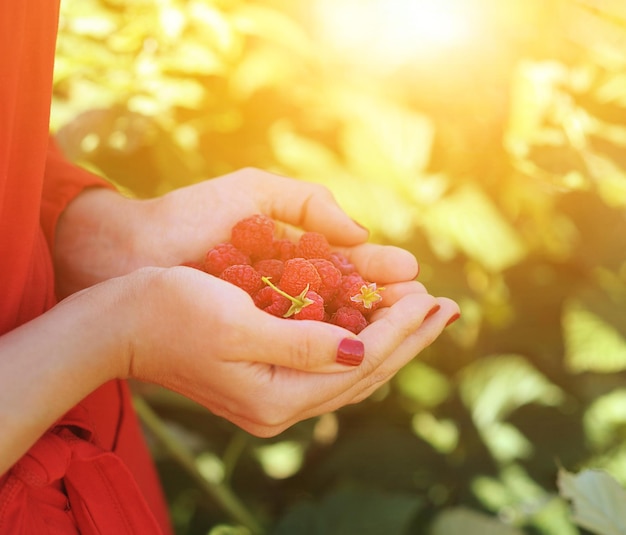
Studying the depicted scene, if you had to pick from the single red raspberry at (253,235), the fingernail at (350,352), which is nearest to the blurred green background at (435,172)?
the single red raspberry at (253,235)

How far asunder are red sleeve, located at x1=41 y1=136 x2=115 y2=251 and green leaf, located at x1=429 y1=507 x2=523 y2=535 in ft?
2.85

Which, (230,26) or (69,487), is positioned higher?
(230,26)

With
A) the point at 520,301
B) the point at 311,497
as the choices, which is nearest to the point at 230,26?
the point at 520,301

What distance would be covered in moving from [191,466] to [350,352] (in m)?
0.71

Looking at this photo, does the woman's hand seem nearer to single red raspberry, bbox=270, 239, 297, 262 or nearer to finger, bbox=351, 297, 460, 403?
single red raspberry, bbox=270, 239, 297, 262

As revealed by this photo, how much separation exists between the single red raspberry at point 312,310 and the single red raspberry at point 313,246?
12 cm

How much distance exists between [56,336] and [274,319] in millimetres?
233

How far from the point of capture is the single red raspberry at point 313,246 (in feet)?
3.36

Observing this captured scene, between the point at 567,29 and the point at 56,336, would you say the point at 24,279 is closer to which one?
the point at 56,336

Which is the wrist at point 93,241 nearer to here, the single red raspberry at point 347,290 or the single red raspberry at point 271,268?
the single red raspberry at point 271,268

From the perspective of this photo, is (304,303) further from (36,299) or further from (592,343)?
(592,343)

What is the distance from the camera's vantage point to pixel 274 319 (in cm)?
77

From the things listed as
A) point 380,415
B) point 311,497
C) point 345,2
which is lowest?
point 311,497

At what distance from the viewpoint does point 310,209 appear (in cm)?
110
